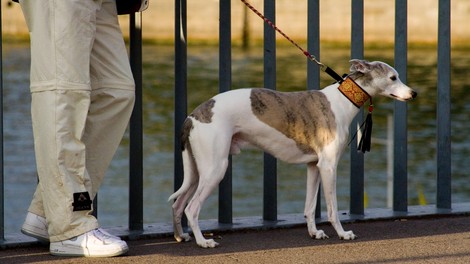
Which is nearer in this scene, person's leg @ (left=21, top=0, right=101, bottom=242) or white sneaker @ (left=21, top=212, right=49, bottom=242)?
person's leg @ (left=21, top=0, right=101, bottom=242)

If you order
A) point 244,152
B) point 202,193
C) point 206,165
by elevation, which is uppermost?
point 206,165

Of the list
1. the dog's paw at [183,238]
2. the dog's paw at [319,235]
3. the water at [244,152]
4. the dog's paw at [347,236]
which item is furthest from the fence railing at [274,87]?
the water at [244,152]

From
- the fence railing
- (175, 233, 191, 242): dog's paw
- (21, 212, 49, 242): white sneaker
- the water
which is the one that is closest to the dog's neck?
the fence railing

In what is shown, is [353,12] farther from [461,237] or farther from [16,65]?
[16,65]

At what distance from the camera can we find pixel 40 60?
4.61m

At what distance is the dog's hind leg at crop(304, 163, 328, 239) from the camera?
5137mm

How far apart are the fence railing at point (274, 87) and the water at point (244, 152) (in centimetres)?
1547

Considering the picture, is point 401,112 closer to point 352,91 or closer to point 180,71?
point 352,91

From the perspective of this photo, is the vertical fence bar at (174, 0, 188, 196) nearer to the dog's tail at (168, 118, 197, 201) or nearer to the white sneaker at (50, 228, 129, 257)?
the dog's tail at (168, 118, 197, 201)

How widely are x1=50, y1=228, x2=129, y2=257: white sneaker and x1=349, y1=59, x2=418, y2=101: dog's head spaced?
118cm

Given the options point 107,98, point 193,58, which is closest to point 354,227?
point 107,98

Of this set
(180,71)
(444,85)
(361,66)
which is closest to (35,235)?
(180,71)

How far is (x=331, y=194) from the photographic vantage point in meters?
5.04

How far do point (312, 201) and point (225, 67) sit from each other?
697 millimetres
